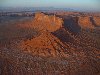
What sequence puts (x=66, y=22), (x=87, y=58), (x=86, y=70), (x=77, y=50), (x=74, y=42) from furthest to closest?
(x=66, y=22), (x=74, y=42), (x=77, y=50), (x=87, y=58), (x=86, y=70)

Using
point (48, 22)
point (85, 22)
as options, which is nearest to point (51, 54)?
point (48, 22)

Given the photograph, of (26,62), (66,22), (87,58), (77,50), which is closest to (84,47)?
(77,50)

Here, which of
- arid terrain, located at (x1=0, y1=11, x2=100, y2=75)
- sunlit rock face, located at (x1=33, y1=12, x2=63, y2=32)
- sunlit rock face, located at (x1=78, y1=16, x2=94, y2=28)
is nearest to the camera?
arid terrain, located at (x1=0, y1=11, x2=100, y2=75)

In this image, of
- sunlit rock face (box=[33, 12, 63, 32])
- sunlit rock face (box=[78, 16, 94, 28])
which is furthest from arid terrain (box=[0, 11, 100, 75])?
sunlit rock face (box=[78, 16, 94, 28])

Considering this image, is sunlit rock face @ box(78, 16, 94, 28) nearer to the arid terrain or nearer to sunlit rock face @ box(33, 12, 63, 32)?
sunlit rock face @ box(33, 12, 63, 32)

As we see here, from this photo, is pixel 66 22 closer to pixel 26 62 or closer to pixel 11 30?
pixel 11 30

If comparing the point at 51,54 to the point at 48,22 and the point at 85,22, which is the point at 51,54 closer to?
the point at 48,22

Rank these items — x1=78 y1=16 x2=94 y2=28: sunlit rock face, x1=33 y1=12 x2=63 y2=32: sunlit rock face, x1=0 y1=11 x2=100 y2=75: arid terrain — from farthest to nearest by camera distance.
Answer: x1=78 y1=16 x2=94 y2=28: sunlit rock face < x1=33 y1=12 x2=63 y2=32: sunlit rock face < x1=0 y1=11 x2=100 y2=75: arid terrain

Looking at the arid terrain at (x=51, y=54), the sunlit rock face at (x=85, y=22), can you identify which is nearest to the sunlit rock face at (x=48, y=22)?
the arid terrain at (x=51, y=54)

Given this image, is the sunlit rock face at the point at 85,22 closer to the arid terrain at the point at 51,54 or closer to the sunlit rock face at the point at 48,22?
the sunlit rock face at the point at 48,22
